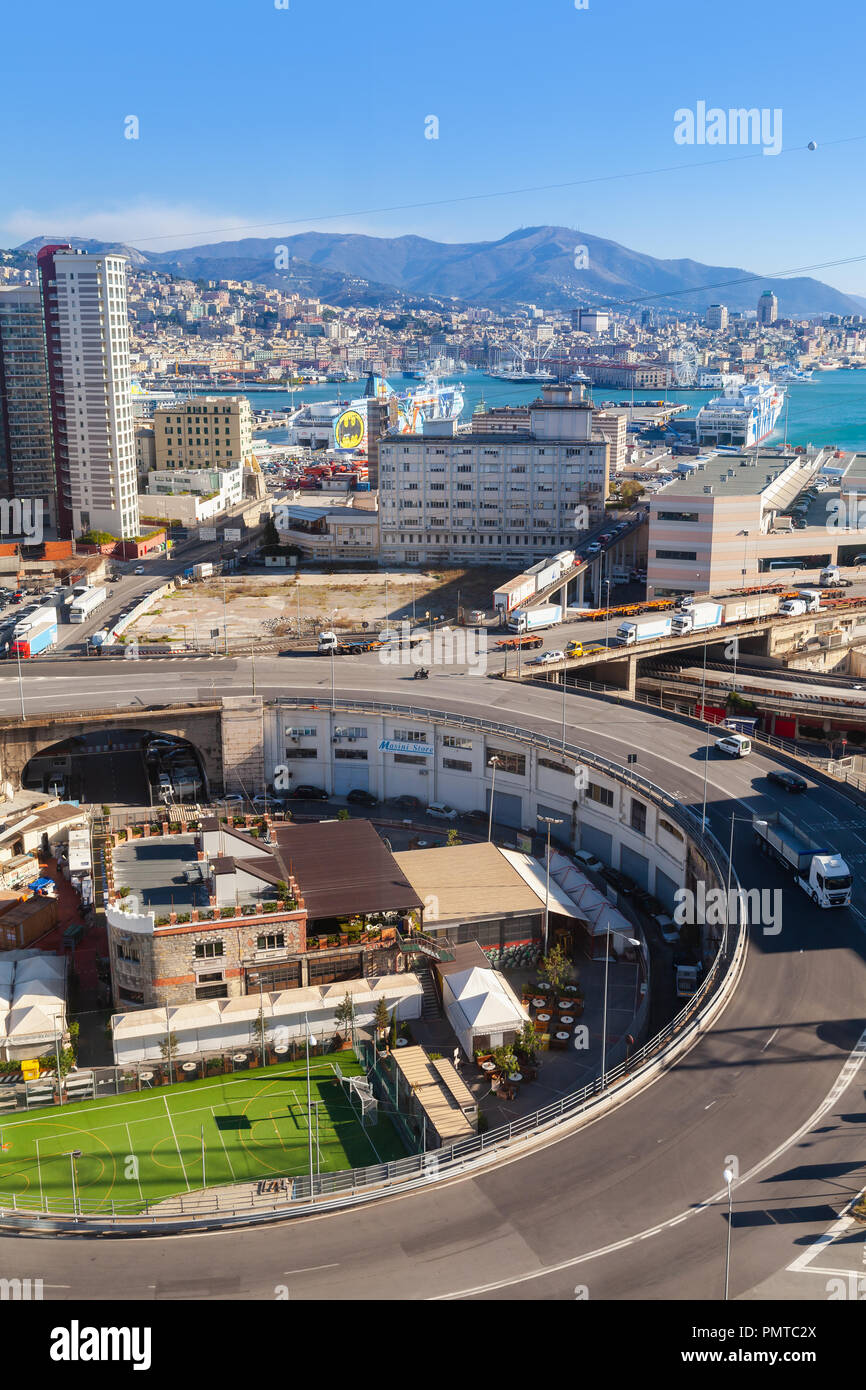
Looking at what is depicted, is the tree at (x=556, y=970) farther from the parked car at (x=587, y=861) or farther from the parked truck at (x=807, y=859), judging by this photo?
the parked car at (x=587, y=861)

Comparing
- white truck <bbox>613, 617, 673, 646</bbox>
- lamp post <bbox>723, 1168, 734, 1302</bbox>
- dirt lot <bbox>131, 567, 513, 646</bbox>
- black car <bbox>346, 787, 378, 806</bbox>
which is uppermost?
white truck <bbox>613, 617, 673, 646</bbox>

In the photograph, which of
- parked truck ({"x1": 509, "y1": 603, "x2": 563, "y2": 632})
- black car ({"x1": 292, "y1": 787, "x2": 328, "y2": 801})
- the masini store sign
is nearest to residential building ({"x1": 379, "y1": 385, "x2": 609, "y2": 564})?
parked truck ({"x1": 509, "y1": 603, "x2": 563, "y2": 632})

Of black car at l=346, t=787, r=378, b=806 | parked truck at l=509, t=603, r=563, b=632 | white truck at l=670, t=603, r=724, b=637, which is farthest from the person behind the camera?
parked truck at l=509, t=603, r=563, b=632

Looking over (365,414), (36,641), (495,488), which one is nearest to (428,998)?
(36,641)

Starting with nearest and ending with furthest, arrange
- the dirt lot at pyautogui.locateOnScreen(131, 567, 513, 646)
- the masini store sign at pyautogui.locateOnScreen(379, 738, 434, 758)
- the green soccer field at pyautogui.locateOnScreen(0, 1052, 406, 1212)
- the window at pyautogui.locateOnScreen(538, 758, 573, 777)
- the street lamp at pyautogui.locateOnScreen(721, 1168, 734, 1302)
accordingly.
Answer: the street lamp at pyautogui.locateOnScreen(721, 1168, 734, 1302) < the green soccer field at pyautogui.locateOnScreen(0, 1052, 406, 1212) < the window at pyautogui.locateOnScreen(538, 758, 573, 777) < the masini store sign at pyautogui.locateOnScreen(379, 738, 434, 758) < the dirt lot at pyautogui.locateOnScreen(131, 567, 513, 646)

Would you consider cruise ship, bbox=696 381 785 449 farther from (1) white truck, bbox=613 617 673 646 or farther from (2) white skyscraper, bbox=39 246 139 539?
(1) white truck, bbox=613 617 673 646

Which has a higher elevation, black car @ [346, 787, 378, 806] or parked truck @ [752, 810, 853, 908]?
parked truck @ [752, 810, 853, 908]

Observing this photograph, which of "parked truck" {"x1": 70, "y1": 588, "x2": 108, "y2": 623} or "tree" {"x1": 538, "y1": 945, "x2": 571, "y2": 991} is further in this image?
"parked truck" {"x1": 70, "y1": 588, "x2": 108, "y2": 623}
